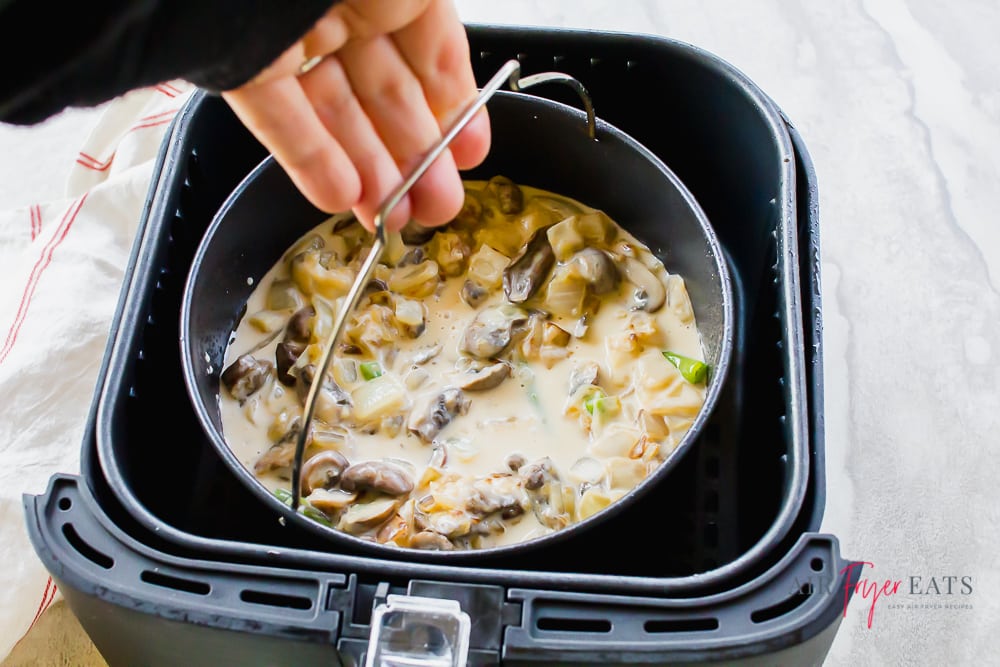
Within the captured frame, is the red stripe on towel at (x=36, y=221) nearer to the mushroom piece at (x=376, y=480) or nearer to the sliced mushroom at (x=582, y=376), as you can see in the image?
the mushroom piece at (x=376, y=480)

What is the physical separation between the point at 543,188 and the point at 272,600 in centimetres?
69

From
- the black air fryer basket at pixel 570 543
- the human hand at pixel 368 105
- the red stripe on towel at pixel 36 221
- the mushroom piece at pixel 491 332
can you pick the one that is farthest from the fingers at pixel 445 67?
the red stripe on towel at pixel 36 221

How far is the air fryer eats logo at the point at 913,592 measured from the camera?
44.8 inches

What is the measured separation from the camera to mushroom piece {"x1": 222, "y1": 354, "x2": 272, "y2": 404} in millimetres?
1099

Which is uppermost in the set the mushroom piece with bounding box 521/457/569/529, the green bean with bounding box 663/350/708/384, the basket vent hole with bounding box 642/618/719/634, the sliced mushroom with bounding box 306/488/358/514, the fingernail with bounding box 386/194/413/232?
the fingernail with bounding box 386/194/413/232

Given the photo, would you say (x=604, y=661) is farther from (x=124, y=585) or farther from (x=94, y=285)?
(x=94, y=285)

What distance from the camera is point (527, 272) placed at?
1172 mm

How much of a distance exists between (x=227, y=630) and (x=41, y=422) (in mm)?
569

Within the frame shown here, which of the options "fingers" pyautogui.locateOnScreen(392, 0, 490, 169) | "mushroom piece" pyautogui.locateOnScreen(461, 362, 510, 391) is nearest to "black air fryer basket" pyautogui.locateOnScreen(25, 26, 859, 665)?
"mushroom piece" pyautogui.locateOnScreen(461, 362, 510, 391)

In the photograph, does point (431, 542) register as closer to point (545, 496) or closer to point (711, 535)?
point (545, 496)

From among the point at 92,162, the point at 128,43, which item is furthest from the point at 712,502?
the point at 92,162

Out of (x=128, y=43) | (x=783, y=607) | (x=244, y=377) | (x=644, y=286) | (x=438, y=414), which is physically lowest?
(x=244, y=377)

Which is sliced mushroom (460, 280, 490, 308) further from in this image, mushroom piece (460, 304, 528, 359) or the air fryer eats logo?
the air fryer eats logo

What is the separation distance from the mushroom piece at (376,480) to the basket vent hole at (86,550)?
0.85 feet
